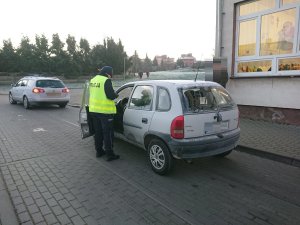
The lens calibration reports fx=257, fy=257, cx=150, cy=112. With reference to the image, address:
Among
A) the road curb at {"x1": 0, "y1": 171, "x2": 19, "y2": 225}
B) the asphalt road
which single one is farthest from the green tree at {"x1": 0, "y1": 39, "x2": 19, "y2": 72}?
the road curb at {"x1": 0, "y1": 171, "x2": 19, "y2": 225}

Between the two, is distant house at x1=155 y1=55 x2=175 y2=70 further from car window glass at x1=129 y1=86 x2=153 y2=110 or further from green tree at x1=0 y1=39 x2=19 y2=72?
green tree at x1=0 y1=39 x2=19 y2=72

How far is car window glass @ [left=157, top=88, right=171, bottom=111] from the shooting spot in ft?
14.3

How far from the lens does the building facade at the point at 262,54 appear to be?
315 inches

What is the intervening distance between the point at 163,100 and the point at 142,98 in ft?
2.23

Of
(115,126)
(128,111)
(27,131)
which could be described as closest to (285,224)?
(128,111)

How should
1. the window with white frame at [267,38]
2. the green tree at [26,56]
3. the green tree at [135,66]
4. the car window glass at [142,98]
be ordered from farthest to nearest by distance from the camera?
the green tree at [135,66] < the green tree at [26,56] < the window with white frame at [267,38] < the car window glass at [142,98]

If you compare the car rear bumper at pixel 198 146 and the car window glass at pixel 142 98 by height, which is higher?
the car window glass at pixel 142 98

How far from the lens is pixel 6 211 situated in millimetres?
3322

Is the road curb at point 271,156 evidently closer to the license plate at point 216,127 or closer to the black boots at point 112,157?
the license plate at point 216,127

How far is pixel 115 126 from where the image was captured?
19.0 ft

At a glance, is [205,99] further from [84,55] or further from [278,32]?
[84,55]

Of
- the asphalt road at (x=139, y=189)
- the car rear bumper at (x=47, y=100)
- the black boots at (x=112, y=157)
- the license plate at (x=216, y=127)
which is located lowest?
the asphalt road at (x=139, y=189)

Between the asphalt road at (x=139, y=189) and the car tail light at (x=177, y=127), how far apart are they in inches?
31.2

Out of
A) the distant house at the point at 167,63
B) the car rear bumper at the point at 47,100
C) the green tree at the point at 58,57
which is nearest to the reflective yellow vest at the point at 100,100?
the car rear bumper at the point at 47,100
